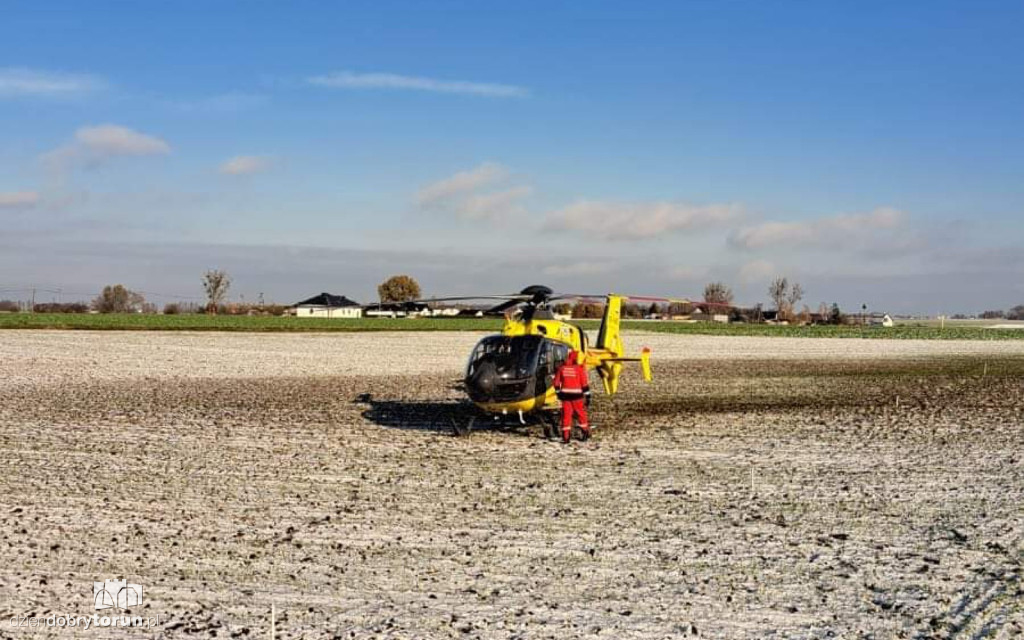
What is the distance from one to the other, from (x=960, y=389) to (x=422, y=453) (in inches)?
706

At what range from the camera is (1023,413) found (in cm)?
2084

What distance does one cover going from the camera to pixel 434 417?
2041 cm

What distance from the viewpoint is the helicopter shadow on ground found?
18.6 metres

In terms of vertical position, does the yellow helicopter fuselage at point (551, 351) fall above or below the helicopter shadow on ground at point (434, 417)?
above

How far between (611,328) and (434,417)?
4.92 m

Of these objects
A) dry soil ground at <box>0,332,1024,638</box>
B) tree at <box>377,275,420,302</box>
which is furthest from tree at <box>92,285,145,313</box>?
dry soil ground at <box>0,332,1024,638</box>

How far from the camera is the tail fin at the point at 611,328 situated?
22094mm

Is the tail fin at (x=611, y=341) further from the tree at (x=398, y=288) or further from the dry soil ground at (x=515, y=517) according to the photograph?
the tree at (x=398, y=288)

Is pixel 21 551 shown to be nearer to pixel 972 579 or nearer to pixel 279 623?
pixel 279 623

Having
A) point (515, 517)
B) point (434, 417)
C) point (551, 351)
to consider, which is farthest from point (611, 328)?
point (515, 517)

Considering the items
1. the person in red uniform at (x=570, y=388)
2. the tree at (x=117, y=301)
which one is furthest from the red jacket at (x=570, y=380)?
the tree at (x=117, y=301)

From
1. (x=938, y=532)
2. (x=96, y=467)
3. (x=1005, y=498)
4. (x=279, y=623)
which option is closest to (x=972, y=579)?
(x=938, y=532)

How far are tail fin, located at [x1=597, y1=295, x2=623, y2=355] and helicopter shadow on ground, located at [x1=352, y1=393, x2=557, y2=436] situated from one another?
140 inches

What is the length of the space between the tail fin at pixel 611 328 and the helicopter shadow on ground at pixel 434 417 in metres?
3.55
